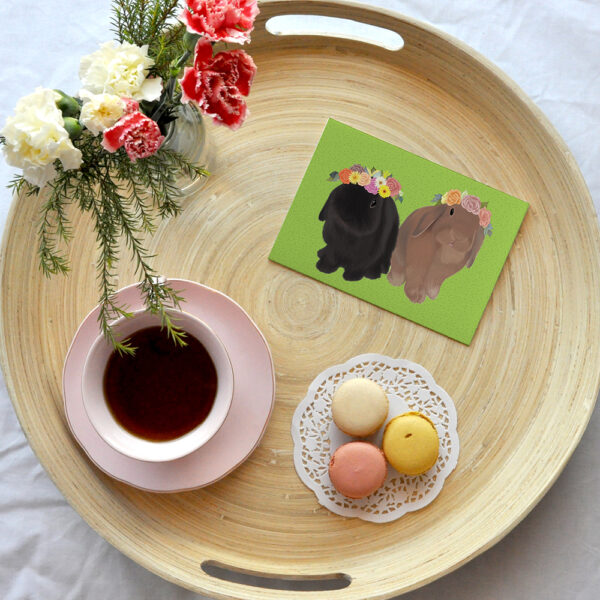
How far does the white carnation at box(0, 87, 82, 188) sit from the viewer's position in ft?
2.01

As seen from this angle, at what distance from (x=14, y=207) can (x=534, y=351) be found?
2.97 ft

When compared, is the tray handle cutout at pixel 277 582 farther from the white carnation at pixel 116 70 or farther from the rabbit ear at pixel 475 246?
the white carnation at pixel 116 70

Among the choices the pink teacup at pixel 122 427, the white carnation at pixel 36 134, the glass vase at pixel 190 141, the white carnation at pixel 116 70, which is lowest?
the pink teacup at pixel 122 427

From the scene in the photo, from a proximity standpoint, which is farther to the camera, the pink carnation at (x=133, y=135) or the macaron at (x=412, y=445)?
the macaron at (x=412, y=445)

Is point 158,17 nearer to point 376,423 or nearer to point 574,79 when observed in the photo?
point 376,423

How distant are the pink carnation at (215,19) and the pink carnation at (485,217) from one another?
0.57m

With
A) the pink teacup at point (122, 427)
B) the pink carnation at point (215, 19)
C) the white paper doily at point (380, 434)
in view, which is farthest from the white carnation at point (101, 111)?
the white paper doily at point (380, 434)

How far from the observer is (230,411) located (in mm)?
973

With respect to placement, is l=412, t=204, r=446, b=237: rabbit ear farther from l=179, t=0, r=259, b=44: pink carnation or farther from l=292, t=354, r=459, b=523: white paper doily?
l=179, t=0, r=259, b=44: pink carnation

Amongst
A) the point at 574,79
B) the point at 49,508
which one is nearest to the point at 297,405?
the point at 49,508

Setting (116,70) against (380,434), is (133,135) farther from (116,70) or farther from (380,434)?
(380,434)

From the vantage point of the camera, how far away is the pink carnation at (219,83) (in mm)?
652

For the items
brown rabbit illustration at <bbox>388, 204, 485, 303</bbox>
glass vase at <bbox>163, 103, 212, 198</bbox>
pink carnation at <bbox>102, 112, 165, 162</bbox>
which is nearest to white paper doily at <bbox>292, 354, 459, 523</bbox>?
brown rabbit illustration at <bbox>388, 204, 485, 303</bbox>

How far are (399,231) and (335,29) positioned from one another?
1.25 feet
